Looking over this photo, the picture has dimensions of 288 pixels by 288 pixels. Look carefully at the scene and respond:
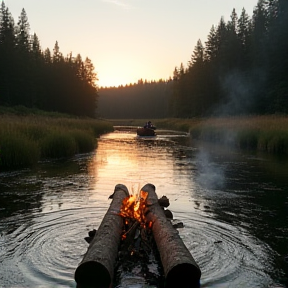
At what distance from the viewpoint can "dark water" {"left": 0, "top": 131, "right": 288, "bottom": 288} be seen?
21.2ft

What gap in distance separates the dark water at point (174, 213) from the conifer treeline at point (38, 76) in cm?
4263

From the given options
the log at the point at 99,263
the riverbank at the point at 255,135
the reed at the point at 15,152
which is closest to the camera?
the log at the point at 99,263

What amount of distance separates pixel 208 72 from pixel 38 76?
32489 mm

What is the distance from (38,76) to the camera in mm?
73062

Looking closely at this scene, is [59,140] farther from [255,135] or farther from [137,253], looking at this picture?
[137,253]

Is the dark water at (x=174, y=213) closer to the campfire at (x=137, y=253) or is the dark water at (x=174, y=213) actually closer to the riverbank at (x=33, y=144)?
the campfire at (x=137, y=253)

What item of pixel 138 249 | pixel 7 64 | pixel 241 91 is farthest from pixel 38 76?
pixel 138 249

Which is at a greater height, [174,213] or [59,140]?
[59,140]

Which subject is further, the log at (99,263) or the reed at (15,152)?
the reed at (15,152)

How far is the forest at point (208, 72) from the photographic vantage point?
56.3 m

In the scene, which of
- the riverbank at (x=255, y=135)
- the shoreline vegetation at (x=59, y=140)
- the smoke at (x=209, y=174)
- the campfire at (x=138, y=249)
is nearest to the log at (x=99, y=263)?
the campfire at (x=138, y=249)

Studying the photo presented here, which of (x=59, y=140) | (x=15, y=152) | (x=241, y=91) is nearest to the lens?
(x=15, y=152)

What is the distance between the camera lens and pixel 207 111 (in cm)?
7312

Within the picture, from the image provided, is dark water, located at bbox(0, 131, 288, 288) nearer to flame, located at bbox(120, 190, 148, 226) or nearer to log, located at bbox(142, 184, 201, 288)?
log, located at bbox(142, 184, 201, 288)
